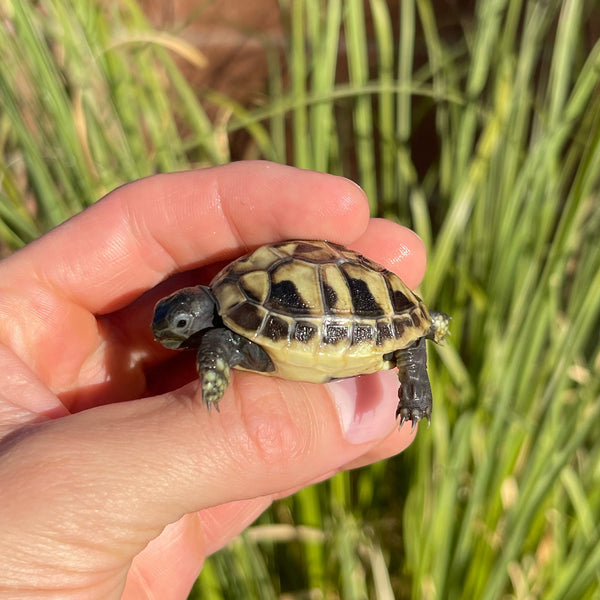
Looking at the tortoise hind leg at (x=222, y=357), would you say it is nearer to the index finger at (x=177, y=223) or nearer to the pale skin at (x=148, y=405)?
the pale skin at (x=148, y=405)

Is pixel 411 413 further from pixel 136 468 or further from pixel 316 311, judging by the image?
pixel 136 468

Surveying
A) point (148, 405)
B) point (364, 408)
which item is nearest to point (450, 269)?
point (364, 408)

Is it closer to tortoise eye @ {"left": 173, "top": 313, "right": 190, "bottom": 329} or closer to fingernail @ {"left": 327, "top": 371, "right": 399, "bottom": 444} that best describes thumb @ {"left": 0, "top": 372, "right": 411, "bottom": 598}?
fingernail @ {"left": 327, "top": 371, "right": 399, "bottom": 444}

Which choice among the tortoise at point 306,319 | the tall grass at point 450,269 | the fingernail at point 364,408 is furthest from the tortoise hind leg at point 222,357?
the tall grass at point 450,269

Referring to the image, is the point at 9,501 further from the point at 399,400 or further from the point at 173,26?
the point at 173,26

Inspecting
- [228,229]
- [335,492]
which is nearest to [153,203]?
[228,229]
